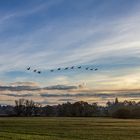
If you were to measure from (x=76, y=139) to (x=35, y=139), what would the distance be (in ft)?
14.4

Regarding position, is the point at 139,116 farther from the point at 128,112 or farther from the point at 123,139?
the point at 123,139

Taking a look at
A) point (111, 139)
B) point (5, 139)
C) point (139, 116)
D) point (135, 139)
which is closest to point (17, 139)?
point (5, 139)

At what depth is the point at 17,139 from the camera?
34406 mm

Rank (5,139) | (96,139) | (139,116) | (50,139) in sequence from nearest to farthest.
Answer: (5,139), (50,139), (96,139), (139,116)

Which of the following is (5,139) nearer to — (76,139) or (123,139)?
(76,139)

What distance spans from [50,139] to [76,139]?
289cm

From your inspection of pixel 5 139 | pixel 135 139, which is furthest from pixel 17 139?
pixel 135 139

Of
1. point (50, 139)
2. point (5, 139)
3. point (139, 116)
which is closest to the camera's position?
point (5, 139)

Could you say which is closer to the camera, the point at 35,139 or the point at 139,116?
the point at 35,139

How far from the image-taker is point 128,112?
554 feet

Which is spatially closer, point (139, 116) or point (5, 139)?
point (5, 139)

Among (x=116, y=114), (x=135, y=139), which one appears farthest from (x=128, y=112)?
(x=135, y=139)

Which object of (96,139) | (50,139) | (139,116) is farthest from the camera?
(139,116)

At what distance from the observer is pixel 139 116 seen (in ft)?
541
